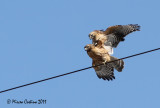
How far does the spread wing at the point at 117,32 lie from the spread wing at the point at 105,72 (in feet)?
2.33

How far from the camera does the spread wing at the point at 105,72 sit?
43.8 feet

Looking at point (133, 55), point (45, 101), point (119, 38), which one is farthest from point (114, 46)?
point (133, 55)

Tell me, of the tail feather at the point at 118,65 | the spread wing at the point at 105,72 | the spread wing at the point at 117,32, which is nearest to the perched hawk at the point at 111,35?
the spread wing at the point at 117,32

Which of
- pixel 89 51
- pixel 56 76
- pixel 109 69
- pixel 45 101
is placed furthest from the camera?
pixel 109 69

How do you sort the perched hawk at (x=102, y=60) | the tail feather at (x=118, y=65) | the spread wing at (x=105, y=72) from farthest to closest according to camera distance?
the spread wing at (x=105, y=72)
the tail feather at (x=118, y=65)
the perched hawk at (x=102, y=60)

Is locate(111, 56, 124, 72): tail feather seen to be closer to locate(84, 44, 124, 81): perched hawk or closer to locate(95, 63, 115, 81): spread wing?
locate(84, 44, 124, 81): perched hawk

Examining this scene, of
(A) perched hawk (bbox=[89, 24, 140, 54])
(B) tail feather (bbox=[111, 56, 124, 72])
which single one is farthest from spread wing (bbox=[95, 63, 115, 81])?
(A) perched hawk (bbox=[89, 24, 140, 54])

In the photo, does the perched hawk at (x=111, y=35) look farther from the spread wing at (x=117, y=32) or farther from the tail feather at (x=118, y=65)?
the tail feather at (x=118, y=65)

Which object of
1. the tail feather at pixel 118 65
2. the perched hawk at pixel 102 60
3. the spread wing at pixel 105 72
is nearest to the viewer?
the perched hawk at pixel 102 60

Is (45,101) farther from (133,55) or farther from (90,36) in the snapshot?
(133,55)

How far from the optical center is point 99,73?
537 inches

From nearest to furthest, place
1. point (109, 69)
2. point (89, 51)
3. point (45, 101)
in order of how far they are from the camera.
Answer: point (45, 101), point (89, 51), point (109, 69)

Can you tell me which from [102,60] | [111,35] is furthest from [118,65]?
[111,35]

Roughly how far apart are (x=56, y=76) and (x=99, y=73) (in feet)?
16.8
